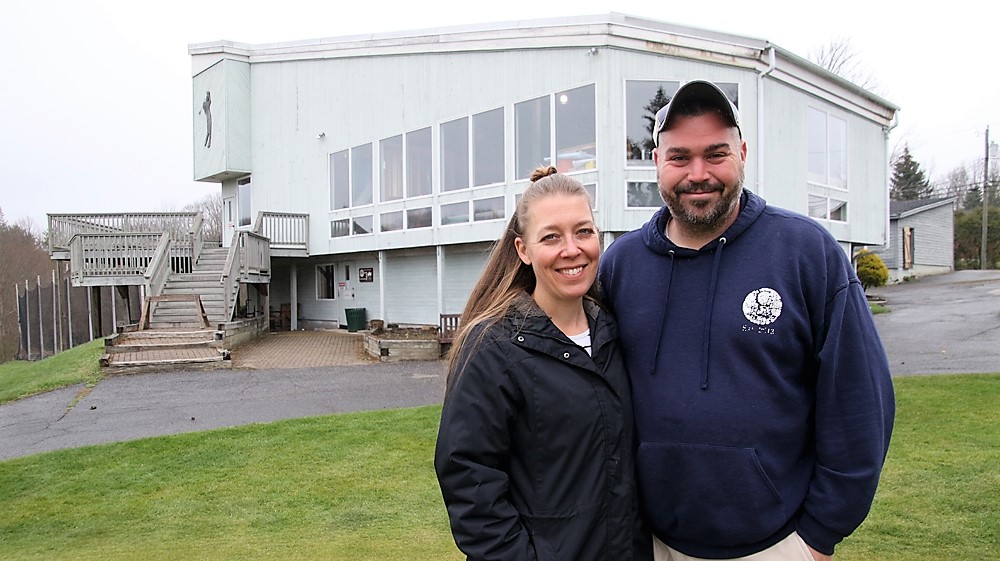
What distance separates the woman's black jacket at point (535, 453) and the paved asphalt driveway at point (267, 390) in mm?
6568

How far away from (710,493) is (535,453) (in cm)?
52

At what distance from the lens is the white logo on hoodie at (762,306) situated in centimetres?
182

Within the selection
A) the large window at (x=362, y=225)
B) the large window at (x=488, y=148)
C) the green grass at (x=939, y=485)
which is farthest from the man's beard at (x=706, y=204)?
the large window at (x=362, y=225)

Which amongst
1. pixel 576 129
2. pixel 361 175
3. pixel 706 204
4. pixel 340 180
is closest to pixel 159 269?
pixel 340 180

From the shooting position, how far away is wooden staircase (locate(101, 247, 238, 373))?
38.1 feet

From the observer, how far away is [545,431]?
1.81 meters

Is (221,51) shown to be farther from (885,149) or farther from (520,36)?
(885,149)

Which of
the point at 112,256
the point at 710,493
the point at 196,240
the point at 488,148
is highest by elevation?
the point at 488,148

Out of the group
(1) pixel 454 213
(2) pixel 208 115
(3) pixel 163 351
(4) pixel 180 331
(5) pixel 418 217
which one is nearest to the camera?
(3) pixel 163 351

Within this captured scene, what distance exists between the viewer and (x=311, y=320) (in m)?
20.2

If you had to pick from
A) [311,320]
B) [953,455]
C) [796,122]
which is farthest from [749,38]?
[311,320]

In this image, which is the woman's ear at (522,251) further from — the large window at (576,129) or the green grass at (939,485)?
the large window at (576,129)

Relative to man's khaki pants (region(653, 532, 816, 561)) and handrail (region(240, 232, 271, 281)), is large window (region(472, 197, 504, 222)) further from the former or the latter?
man's khaki pants (region(653, 532, 816, 561))

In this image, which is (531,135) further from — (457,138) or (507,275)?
(507,275)
